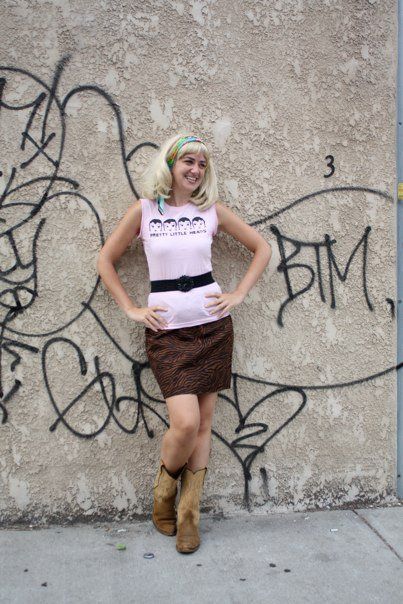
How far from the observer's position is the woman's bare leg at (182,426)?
2.57 m

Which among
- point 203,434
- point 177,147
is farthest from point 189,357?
point 177,147

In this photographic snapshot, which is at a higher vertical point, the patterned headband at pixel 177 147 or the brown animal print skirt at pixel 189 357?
the patterned headband at pixel 177 147

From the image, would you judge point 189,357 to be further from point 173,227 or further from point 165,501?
point 165,501

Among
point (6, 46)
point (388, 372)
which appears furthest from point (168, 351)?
point (6, 46)

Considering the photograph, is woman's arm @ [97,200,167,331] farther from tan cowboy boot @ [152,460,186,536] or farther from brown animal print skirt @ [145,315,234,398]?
tan cowboy boot @ [152,460,186,536]

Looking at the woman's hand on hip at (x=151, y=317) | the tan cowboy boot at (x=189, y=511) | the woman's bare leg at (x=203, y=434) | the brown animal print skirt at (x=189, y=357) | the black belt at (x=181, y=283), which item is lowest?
the tan cowboy boot at (x=189, y=511)

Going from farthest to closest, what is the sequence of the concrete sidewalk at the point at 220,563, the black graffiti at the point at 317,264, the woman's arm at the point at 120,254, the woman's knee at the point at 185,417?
the black graffiti at the point at 317,264, the woman's arm at the point at 120,254, the woman's knee at the point at 185,417, the concrete sidewalk at the point at 220,563

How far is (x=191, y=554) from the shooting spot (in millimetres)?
2625

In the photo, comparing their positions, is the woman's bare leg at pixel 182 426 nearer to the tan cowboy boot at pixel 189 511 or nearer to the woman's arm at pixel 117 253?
the tan cowboy boot at pixel 189 511

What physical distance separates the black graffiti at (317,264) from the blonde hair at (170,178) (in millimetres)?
437

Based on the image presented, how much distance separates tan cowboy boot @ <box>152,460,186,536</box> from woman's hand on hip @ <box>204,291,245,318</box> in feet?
2.41

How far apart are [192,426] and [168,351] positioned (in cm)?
34

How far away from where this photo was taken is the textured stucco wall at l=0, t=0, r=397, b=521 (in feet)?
9.23

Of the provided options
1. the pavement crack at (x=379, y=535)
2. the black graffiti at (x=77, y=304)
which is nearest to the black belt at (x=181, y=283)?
the black graffiti at (x=77, y=304)
